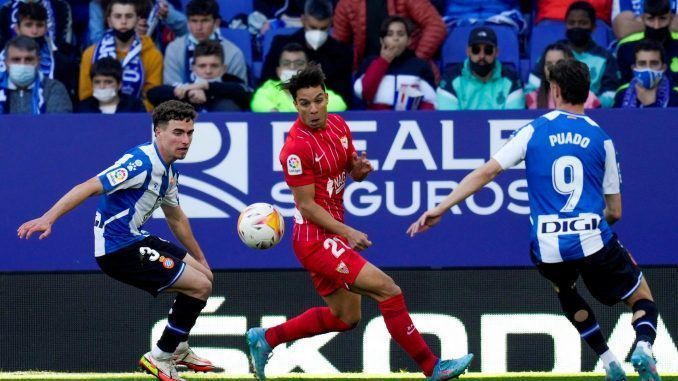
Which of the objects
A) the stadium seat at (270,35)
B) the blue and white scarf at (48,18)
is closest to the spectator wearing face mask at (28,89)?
the blue and white scarf at (48,18)

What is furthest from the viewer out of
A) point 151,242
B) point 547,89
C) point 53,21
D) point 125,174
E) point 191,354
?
point 53,21

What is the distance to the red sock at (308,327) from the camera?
813 centimetres

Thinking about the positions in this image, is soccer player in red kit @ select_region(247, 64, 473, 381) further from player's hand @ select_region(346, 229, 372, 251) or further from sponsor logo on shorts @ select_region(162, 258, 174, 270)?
sponsor logo on shorts @ select_region(162, 258, 174, 270)

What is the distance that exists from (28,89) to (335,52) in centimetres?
264

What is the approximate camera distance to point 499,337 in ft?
31.1

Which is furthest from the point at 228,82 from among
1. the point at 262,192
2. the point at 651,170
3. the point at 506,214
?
the point at 651,170

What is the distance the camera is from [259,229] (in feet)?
26.4

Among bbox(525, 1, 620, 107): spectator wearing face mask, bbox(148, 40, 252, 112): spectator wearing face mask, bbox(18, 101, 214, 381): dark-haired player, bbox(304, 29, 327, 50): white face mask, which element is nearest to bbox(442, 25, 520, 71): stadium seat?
bbox(525, 1, 620, 107): spectator wearing face mask

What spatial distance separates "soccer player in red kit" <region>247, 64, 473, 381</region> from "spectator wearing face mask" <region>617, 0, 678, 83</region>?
432cm

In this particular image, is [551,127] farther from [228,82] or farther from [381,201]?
[228,82]

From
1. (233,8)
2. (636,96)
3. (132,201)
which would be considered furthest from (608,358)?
(233,8)

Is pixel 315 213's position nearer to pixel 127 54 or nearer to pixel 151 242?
pixel 151 242

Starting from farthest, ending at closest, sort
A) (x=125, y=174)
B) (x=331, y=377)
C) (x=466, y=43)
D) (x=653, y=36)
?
(x=466, y=43) < (x=653, y=36) < (x=331, y=377) < (x=125, y=174)

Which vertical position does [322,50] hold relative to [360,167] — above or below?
above
